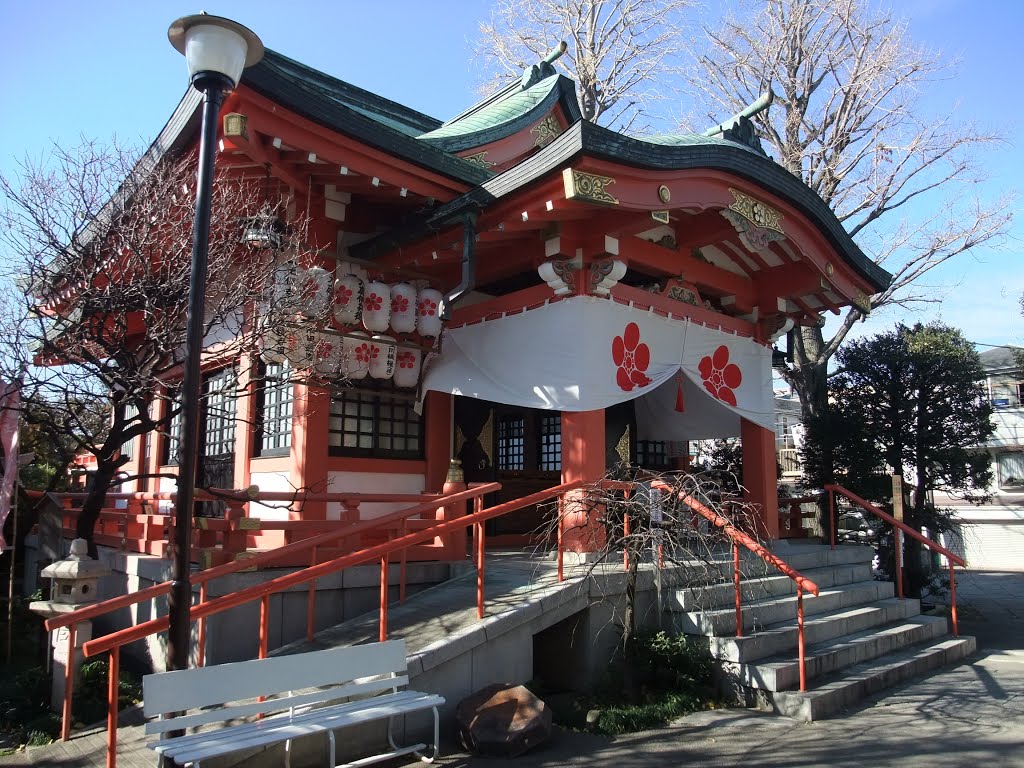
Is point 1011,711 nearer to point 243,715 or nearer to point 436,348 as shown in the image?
point 243,715

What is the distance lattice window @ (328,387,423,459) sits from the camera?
8.95 metres

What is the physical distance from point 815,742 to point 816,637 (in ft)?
6.17

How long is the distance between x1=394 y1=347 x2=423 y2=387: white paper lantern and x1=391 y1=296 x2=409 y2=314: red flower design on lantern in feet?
1.59

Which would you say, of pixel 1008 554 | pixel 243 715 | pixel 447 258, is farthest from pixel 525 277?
pixel 1008 554

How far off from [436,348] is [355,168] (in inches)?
90.9

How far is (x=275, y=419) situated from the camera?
8766 mm

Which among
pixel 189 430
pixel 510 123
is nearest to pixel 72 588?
pixel 189 430

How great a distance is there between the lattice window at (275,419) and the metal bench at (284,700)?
4.16 metres

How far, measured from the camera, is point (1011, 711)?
19.1 feet

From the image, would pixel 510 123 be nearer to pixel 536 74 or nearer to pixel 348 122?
pixel 536 74

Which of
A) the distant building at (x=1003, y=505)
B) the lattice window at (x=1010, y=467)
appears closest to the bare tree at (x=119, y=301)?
the distant building at (x=1003, y=505)

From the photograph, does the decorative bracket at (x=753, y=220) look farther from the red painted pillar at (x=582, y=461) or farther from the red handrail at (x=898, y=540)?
the red handrail at (x=898, y=540)

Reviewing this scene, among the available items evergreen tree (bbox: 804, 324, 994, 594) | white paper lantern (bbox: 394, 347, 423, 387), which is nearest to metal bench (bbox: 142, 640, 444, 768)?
white paper lantern (bbox: 394, 347, 423, 387)

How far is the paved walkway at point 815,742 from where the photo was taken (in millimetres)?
4883
